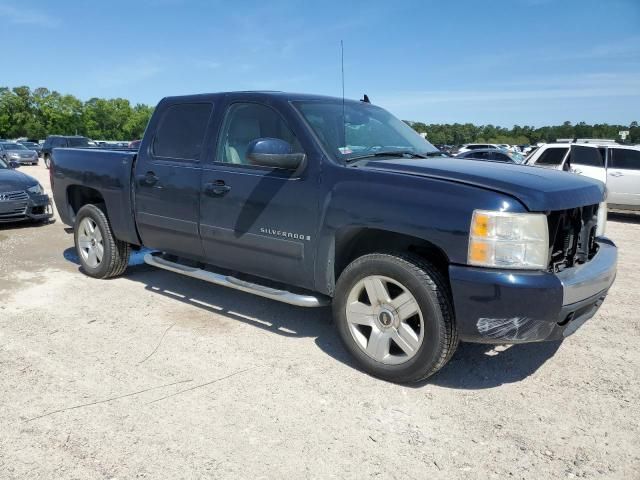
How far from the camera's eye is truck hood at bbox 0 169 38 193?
898 centimetres

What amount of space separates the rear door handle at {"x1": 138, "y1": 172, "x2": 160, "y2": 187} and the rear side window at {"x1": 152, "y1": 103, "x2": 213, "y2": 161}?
0.20 meters

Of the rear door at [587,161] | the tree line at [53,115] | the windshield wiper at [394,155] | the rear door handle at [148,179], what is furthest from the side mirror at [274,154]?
the tree line at [53,115]

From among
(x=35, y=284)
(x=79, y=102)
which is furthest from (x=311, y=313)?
(x=79, y=102)

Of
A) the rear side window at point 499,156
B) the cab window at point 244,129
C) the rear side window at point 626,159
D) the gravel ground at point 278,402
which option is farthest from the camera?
the rear side window at point 499,156

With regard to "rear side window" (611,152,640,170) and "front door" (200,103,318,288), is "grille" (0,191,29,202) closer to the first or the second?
"front door" (200,103,318,288)

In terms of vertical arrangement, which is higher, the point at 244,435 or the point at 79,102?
the point at 79,102

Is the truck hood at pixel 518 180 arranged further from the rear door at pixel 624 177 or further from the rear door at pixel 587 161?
the rear door at pixel 587 161

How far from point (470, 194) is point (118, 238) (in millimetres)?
3819

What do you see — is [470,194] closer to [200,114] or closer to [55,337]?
[200,114]

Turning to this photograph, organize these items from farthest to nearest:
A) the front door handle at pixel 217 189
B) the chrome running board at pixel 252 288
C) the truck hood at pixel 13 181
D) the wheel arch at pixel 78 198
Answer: the truck hood at pixel 13 181 → the wheel arch at pixel 78 198 → the front door handle at pixel 217 189 → the chrome running board at pixel 252 288

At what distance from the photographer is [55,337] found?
418cm

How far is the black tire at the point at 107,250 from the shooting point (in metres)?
5.57

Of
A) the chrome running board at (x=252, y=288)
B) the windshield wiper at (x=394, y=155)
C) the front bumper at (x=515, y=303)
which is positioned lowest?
the chrome running board at (x=252, y=288)

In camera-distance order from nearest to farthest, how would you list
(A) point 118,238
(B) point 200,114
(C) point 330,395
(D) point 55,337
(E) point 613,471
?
(E) point 613,471 → (C) point 330,395 → (D) point 55,337 → (B) point 200,114 → (A) point 118,238
